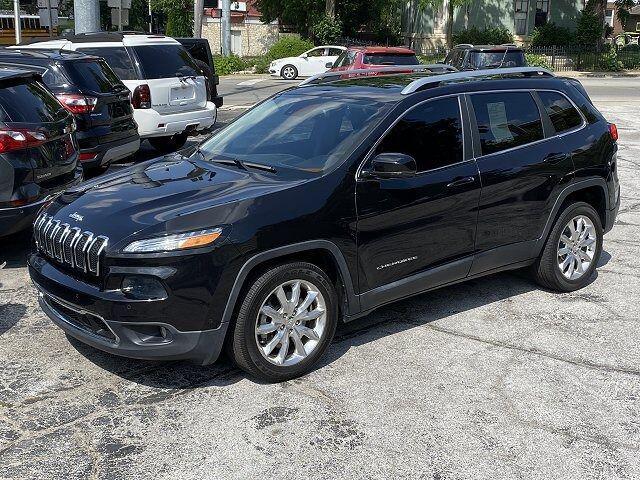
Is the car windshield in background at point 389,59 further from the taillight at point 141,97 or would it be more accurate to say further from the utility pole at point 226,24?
the utility pole at point 226,24

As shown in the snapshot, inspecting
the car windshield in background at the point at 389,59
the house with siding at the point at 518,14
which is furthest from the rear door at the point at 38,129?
the house with siding at the point at 518,14

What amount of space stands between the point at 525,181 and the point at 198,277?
2746 mm

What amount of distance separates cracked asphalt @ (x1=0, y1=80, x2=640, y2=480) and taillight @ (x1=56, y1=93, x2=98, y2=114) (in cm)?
356

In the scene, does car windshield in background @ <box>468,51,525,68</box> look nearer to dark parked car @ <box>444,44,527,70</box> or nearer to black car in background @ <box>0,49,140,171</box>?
dark parked car @ <box>444,44,527,70</box>

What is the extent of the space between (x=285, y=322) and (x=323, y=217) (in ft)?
2.17

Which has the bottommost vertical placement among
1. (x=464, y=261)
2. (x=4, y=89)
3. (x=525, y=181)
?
(x=464, y=261)

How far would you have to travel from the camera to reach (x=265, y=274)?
432cm

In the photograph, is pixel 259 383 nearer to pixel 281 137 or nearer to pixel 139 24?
pixel 281 137

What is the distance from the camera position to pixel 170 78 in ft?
36.8

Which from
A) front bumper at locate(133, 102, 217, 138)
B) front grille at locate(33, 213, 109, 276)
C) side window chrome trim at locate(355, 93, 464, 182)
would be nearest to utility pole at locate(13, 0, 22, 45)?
front bumper at locate(133, 102, 217, 138)

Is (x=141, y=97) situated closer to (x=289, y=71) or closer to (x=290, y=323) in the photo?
(x=290, y=323)

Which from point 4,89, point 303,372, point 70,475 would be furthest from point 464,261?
point 4,89

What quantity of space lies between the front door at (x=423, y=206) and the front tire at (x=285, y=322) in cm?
36

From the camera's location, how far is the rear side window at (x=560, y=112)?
5.99 meters
